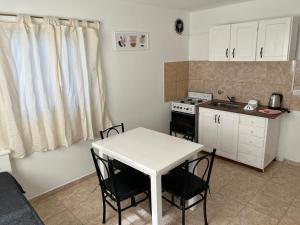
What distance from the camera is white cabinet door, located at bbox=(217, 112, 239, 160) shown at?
10.7 feet

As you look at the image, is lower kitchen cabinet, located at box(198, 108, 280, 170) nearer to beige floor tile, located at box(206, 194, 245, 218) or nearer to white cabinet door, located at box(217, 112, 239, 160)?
white cabinet door, located at box(217, 112, 239, 160)

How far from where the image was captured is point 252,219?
2283 millimetres

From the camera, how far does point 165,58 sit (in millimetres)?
3801

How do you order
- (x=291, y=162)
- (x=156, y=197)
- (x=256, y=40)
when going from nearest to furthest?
A: (x=156, y=197)
(x=256, y=40)
(x=291, y=162)

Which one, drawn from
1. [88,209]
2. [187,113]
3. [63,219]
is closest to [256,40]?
[187,113]

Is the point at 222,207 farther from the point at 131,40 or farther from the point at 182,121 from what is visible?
the point at 131,40

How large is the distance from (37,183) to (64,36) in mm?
1759

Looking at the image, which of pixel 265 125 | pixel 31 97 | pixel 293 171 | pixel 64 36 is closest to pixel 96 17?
pixel 64 36

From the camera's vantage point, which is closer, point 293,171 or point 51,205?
point 51,205

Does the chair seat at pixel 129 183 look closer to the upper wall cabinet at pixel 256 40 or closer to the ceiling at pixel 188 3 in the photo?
the upper wall cabinet at pixel 256 40

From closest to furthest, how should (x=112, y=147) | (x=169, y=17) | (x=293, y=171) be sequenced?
(x=112, y=147) < (x=293, y=171) < (x=169, y=17)

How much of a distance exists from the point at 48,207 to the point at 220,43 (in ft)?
10.5

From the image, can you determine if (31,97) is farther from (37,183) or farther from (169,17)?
(169,17)

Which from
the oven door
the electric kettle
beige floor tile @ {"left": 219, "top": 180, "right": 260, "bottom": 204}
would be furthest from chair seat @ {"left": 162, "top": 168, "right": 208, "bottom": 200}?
the electric kettle
